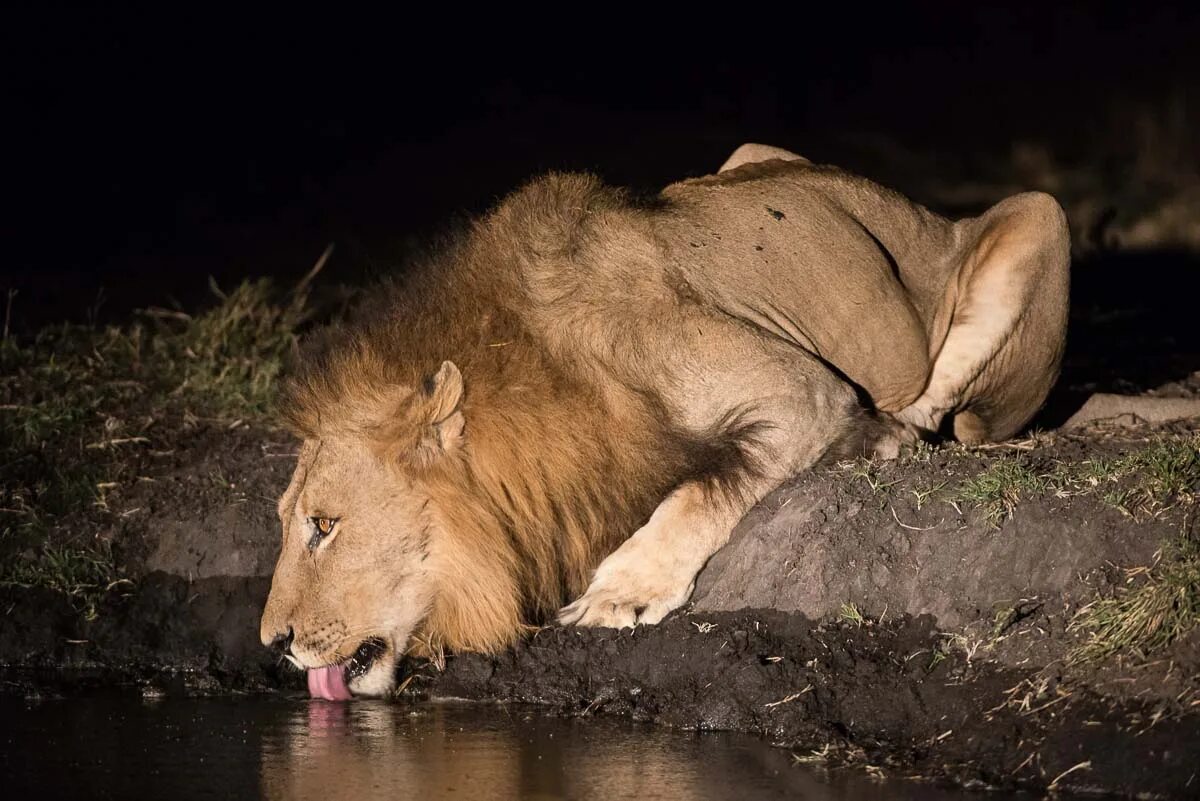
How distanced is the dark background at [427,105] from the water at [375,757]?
4.26 m

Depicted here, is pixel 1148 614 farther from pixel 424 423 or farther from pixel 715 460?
pixel 424 423

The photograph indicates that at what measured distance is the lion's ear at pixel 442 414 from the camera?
465 centimetres

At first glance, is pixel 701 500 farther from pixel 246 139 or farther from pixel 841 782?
pixel 246 139

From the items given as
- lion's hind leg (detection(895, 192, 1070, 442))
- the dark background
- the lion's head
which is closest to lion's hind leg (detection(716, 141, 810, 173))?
lion's hind leg (detection(895, 192, 1070, 442))

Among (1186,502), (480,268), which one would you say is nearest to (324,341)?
(480,268)

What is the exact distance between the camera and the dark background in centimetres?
997

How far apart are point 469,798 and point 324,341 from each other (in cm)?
160

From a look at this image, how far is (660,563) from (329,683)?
3.22 feet

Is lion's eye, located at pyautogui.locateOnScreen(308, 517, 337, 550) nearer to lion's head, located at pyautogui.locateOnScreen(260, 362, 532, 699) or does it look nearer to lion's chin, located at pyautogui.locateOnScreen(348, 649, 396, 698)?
lion's head, located at pyautogui.locateOnScreen(260, 362, 532, 699)

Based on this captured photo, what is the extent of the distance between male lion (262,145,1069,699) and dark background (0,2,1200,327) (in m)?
3.93

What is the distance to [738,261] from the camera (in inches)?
208

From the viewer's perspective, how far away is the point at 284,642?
15.9ft

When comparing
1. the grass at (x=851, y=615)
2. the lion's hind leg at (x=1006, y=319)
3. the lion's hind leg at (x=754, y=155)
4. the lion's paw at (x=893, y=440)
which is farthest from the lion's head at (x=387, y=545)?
the lion's hind leg at (x=754, y=155)

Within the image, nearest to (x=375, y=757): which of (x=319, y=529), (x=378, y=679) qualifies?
(x=378, y=679)
